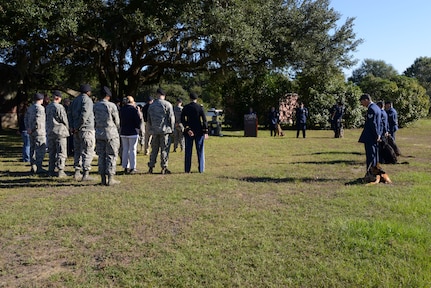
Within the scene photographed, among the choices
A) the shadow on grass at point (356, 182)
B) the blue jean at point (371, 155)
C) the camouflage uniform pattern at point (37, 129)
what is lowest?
the shadow on grass at point (356, 182)

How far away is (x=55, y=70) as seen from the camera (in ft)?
86.3

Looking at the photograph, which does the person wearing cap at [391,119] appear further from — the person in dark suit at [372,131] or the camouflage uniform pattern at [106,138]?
the camouflage uniform pattern at [106,138]

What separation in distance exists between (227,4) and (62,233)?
487 inches

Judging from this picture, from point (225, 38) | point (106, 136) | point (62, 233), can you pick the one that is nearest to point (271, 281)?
point (62, 233)

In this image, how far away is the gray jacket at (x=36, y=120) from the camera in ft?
31.9

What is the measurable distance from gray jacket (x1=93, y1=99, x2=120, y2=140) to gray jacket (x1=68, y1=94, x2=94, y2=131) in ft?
2.21

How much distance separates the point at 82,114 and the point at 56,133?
967mm

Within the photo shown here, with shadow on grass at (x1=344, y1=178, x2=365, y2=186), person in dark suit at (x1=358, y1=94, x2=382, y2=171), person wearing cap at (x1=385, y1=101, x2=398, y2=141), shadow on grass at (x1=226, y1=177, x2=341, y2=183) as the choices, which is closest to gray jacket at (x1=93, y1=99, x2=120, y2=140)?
shadow on grass at (x1=226, y1=177, x2=341, y2=183)

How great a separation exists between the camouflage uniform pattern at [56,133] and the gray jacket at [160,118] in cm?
197

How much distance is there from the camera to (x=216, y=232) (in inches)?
205

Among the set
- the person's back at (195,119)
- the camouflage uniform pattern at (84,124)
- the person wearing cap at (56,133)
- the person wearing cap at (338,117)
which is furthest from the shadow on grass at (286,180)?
the person wearing cap at (338,117)

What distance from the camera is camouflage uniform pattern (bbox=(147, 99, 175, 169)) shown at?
9.52 m

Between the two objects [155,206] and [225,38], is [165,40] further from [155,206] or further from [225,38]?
[155,206]

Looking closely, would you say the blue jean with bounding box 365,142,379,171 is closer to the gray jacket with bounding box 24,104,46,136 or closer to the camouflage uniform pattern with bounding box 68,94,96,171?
the camouflage uniform pattern with bounding box 68,94,96,171
